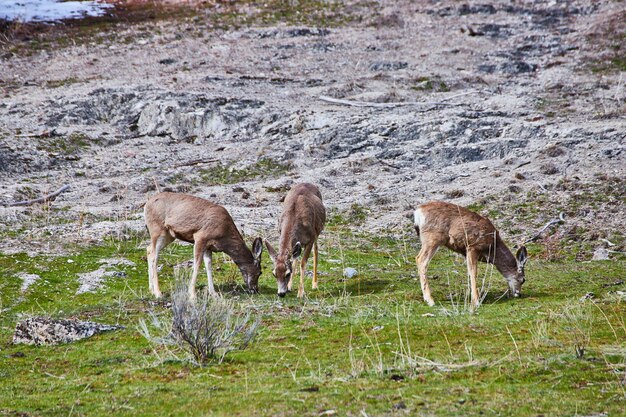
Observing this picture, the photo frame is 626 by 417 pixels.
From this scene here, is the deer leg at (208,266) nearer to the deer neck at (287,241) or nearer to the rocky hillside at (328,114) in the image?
the deer neck at (287,241)

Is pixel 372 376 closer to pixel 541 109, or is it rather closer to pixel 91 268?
pixel 91 268

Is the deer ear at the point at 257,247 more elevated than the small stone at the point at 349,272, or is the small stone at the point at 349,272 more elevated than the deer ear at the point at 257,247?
the deer ear at the point at 257,247

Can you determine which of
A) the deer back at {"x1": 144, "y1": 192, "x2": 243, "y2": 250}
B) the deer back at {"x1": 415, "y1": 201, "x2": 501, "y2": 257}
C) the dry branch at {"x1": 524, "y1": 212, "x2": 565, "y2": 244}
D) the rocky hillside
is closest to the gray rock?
the deer back at {"x1": 144, "y1": 192, "x2": 243, "y2": 250}

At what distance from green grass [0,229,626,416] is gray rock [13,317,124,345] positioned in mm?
203

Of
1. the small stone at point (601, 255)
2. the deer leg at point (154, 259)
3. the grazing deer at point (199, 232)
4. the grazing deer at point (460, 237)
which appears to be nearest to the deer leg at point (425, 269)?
the grazing deer at point (460, 237)

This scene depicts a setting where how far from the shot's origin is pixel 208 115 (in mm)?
34656

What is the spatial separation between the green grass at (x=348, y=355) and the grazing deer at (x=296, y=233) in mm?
499

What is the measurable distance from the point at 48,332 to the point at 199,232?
181 inches

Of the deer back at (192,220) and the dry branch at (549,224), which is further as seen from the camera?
the dry branch at (549,224)

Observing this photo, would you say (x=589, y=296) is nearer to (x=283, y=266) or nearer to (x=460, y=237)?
(x=460, y=237)

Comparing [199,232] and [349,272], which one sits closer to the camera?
[199,232]

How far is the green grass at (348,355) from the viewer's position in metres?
9.16

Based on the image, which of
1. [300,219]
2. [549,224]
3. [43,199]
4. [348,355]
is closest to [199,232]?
[300,219]

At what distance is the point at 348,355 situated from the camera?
11625 mm
